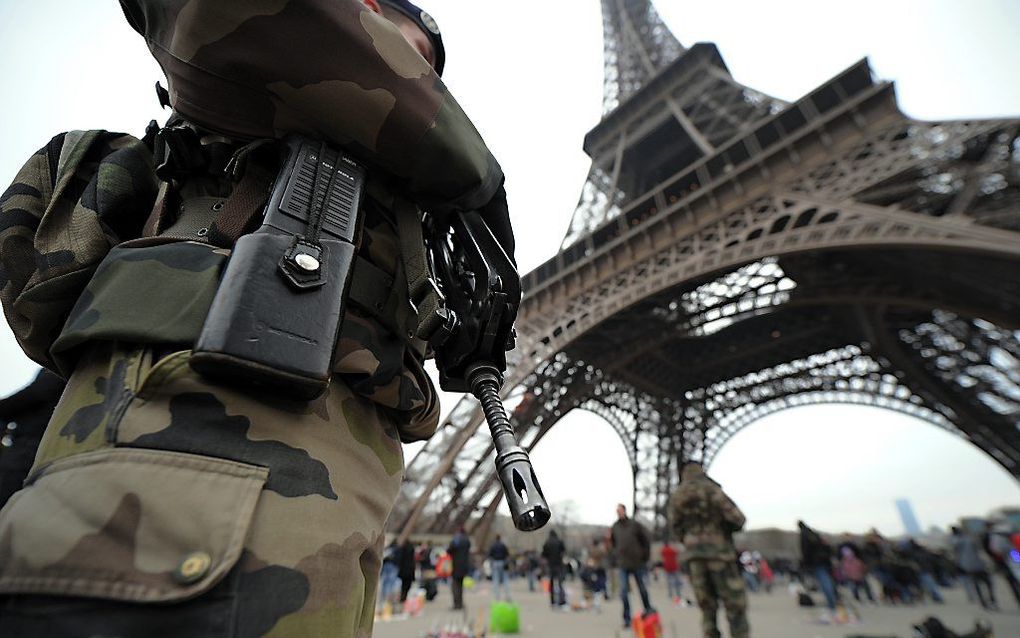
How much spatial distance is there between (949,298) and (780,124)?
17.4ft

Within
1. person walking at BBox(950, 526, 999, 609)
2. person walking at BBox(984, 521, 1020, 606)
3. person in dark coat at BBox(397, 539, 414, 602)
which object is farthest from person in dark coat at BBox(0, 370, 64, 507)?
person walking at BBox(950, 526, 999, 609)

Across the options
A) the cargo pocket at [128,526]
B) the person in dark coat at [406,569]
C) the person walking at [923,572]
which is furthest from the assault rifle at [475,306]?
the person walking at [923,572]

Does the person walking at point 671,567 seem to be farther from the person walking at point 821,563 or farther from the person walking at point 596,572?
the person walking at point 821,563

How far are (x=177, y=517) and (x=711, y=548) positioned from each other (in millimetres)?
4600

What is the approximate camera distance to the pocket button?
50cm

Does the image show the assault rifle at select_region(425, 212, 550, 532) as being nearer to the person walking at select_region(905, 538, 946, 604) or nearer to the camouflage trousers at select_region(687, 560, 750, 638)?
the camouflage trousers at select_region(687, 560, 750, 638)

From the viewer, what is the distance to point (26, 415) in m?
1.78

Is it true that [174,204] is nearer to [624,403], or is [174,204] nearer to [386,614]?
[386,614]

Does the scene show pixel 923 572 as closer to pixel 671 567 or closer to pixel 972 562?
pixel 972 562

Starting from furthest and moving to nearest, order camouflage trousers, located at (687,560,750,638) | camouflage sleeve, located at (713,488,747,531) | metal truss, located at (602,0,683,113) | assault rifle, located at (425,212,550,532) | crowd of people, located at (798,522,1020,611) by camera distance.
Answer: metal truss, located at (602,0,683,113), crowd of people, located at (798,522,1020,611), camouflage sleeve, located at (713,488,747,531), camouflage trousers, located at (687,560,750,638), assault rifle, located at (425,212,550,532)

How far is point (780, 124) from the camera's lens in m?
10.5

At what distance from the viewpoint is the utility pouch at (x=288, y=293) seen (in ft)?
2.06

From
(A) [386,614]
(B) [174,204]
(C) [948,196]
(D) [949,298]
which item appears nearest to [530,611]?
(A) [386,614]

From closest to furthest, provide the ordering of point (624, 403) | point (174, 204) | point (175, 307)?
point (175, 307)
point (174, 204)
point (624, 403)
